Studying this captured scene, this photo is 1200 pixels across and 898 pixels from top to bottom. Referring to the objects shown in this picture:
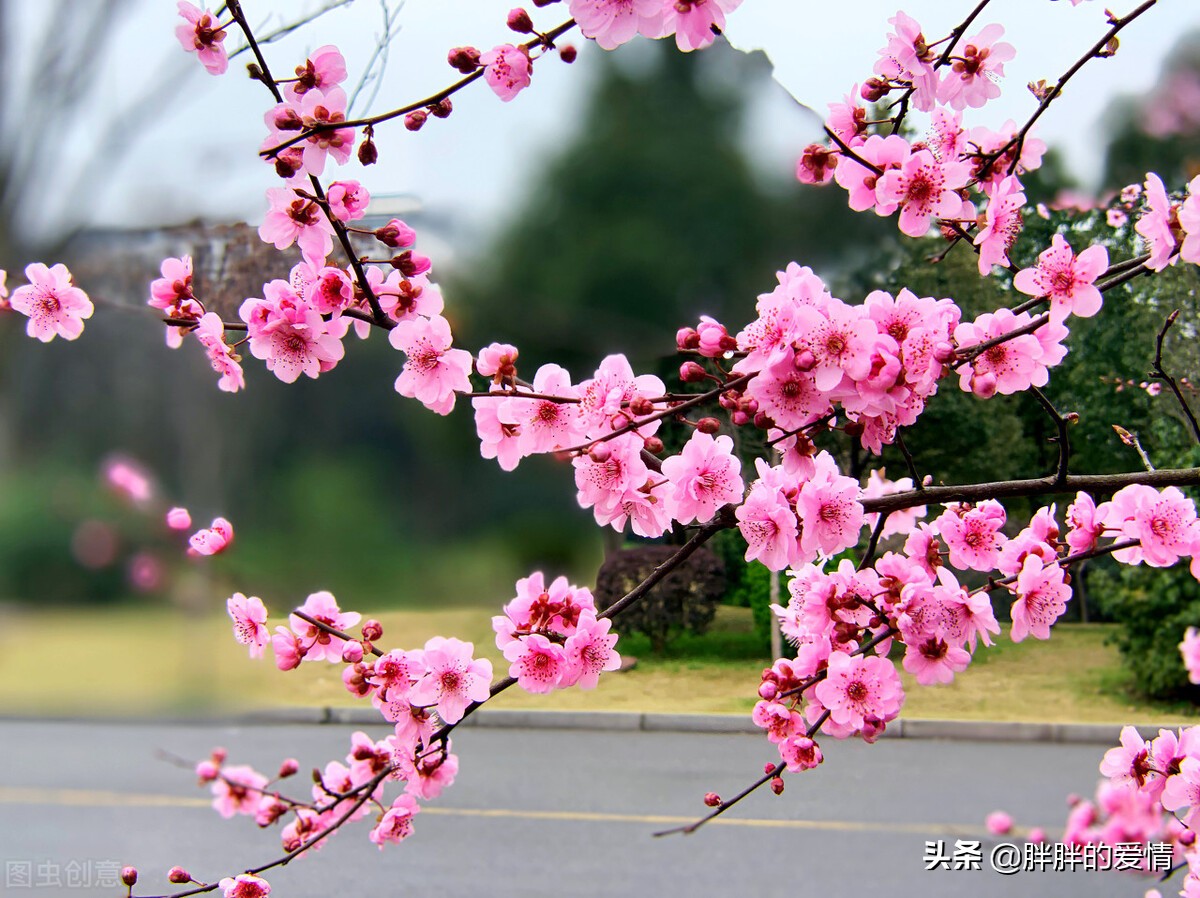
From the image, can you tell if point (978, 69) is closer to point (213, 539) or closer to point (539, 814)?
point (213, 539)

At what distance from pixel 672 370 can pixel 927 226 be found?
39.1 inches

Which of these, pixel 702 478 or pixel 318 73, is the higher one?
pixel 318 73

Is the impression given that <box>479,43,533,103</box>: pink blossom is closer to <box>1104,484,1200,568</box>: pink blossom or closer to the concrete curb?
<box>1104,484,1200,568</box>: pink blossom

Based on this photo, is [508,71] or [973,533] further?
[973,533]

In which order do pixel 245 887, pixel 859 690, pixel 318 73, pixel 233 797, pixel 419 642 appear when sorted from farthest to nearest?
pixel 419 642 → pixel 233 797 → pixel 245 887 → pixel 859 690 → pixel 318 73

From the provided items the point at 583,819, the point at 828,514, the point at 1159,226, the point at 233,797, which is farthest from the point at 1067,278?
the point at 583,819

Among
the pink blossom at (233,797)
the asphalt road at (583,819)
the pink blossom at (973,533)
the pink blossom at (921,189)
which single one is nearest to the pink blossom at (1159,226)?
the pink blossom at (921,189)

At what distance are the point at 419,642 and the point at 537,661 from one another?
100 cm

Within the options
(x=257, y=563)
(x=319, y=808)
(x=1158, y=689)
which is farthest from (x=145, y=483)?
(x=1158, y=689)

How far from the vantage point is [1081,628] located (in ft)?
7.61

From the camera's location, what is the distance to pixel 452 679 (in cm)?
68

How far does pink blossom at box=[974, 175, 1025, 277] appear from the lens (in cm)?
68

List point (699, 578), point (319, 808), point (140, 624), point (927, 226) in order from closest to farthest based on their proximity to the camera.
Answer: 1. point (927, 226)
2. point (319, 808)
3. point (699, 578)
4. point (140, 624)

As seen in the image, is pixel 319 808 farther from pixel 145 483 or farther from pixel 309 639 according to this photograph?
pixel 145 483
